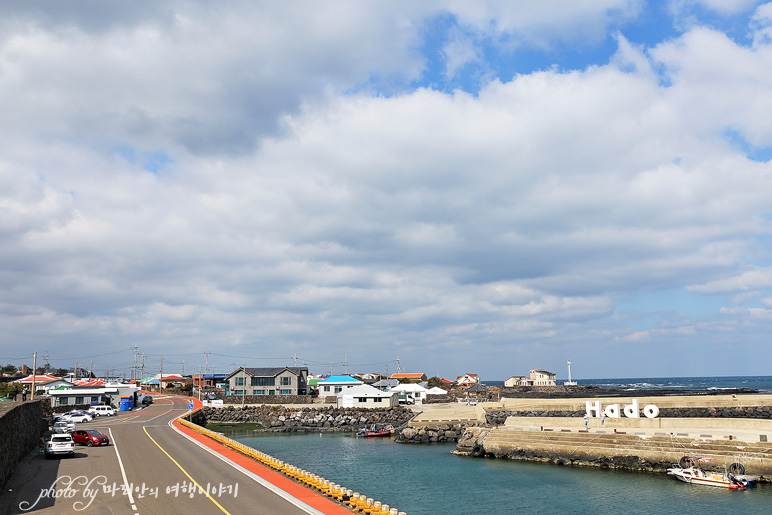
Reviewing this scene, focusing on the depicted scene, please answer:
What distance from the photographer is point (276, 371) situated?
459 ft

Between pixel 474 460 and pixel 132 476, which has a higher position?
pixel 132 476

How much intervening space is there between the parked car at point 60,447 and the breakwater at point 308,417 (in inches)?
1802

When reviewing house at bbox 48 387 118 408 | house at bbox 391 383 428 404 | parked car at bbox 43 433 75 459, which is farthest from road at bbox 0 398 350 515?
house at bbox 391 383 428 404

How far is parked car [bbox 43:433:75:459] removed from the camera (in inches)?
1816

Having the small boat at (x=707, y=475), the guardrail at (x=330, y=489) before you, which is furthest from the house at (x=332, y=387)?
the small boat at (x=707, y=475)

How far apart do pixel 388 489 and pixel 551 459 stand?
20.6m

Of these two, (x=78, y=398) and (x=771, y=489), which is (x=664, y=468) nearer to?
(x=771, y=489)

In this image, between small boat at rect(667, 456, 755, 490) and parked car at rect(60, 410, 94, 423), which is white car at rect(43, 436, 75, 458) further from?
small boat at rect(667, 456, 755, 490)

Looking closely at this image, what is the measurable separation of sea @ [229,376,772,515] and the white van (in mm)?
42660

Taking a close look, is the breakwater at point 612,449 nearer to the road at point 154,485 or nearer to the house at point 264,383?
the road at point 154,485

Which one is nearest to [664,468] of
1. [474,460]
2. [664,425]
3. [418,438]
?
[664,425]

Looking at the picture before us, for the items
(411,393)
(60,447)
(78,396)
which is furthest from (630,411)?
(78,396)

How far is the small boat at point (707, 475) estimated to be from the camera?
4316 cm

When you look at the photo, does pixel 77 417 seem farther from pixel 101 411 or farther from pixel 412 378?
pixel 412 378
